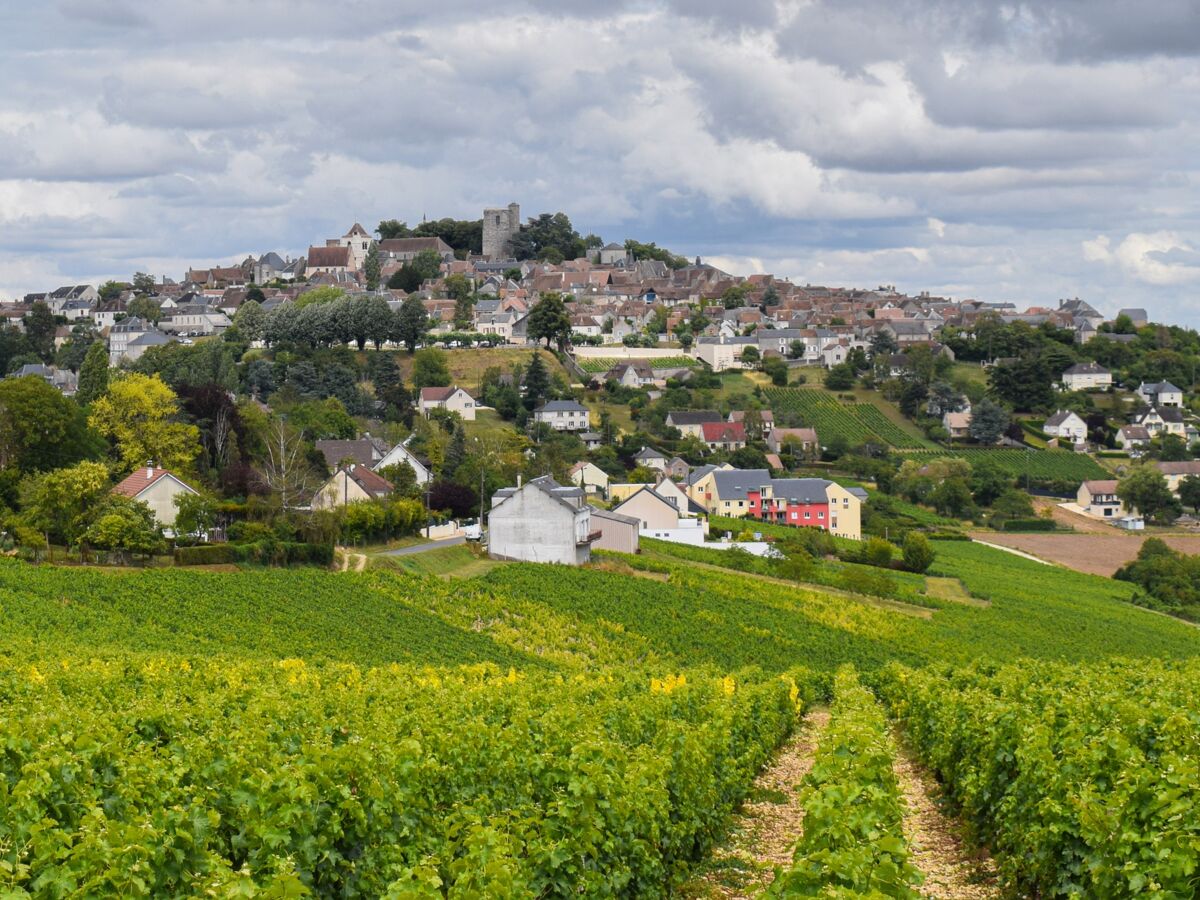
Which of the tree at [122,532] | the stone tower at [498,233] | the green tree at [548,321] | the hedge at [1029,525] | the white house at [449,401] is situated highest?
the stone tower at [498,233]

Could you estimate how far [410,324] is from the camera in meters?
108

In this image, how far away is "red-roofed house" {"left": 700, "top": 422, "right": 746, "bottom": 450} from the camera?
324 ft

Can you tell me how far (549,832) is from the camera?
11.7 metres

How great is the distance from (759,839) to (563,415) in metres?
78.8

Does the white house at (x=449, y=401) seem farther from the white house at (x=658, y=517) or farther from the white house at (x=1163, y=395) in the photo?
the white house at (x=1163, y=395)

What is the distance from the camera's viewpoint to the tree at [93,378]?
6888 centimetres

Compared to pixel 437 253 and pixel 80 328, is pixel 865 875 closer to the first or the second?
pixel 80 328

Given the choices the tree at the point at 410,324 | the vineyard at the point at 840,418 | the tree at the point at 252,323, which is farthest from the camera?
the tree at the point at 252,323

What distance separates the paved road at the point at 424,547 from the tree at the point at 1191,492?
58.3m

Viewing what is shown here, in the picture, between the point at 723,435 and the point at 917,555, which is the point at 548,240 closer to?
the point at 723,435

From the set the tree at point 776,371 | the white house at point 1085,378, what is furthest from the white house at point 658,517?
the white house at point 1085,378

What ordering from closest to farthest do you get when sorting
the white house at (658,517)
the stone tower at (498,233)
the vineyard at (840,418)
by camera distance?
1. the white house at (658,517)
2. the vineyard at (840,418)
3. the stone tower at (498,233)

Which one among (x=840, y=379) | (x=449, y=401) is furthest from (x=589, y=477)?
(x=840, y=379)

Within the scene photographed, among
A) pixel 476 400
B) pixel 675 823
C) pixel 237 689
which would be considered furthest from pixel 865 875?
pixel 476 400
